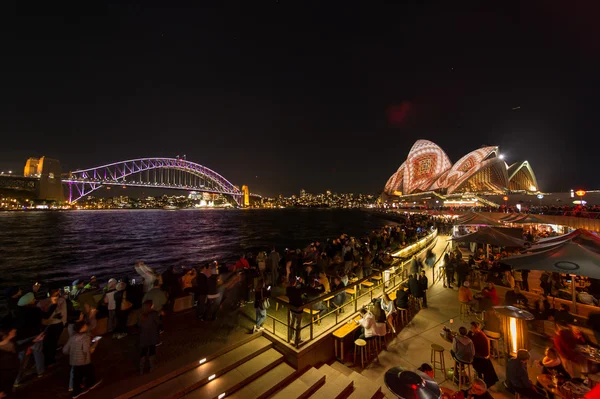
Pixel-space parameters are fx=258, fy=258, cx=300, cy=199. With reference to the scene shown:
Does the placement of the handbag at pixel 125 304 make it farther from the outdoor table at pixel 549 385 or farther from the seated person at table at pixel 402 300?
the outdoor table at pixel 549 385

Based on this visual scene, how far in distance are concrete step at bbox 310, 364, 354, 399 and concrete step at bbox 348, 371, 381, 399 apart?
0.39 ft

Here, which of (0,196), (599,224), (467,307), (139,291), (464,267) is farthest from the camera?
(0,196)

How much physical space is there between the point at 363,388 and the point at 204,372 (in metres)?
2.55

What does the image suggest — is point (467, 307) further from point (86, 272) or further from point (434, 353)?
point (86, 272)

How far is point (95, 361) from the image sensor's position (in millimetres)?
4145

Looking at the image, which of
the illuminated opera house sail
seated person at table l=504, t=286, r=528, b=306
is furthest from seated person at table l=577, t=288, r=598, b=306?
the illuminated opera house sail

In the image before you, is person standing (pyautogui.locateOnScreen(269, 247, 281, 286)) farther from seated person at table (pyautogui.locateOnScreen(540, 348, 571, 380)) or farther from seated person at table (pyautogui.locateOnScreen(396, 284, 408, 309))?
seated person at table (pyautogui.locateOnScreen(540, 348, 571, 380))

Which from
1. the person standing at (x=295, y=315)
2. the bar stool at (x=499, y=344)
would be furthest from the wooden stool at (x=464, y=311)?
the person standing at (x=295, y=315)

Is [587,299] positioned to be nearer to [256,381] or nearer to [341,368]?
[341,368]

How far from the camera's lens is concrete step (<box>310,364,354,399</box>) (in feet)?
13.0

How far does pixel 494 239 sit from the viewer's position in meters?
8.41

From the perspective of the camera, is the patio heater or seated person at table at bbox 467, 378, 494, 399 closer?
seated person at table at bbox 467, 378, 494, 399

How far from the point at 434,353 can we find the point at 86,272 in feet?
67.2

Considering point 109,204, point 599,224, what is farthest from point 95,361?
point 109,204
